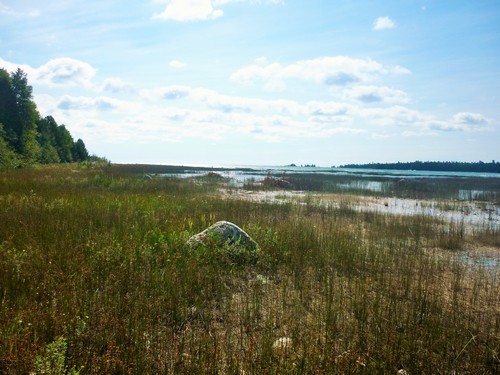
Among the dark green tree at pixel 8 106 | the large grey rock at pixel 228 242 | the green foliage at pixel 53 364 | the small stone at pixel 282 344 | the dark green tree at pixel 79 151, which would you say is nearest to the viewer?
the green foliage at pixel 53 364

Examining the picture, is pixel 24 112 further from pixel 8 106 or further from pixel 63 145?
pixel 63 145

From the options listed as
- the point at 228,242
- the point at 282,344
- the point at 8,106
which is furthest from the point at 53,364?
the point at 8,106

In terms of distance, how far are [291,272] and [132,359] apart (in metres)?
4.11

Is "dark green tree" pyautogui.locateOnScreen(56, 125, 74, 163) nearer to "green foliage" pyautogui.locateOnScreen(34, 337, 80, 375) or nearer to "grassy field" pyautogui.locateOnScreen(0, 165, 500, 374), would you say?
"grassy field" pyautogui.locateOnScreen(0, 165, 500, 374)

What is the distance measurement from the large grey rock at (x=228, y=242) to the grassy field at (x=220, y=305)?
244 mm

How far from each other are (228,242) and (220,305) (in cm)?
235

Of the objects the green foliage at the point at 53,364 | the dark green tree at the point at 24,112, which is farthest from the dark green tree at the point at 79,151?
the green foliage at the point at 53,364

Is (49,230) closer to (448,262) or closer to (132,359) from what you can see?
(132,359)

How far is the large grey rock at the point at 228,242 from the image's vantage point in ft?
23.9

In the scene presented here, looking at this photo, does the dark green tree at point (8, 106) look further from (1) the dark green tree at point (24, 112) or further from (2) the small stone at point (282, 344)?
(2) the small stone at point (282, 344)

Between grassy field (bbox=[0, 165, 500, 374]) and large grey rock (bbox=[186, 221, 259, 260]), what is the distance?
0.24m

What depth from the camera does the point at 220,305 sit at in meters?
5.18

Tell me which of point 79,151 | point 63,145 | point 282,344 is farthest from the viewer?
point 79,151

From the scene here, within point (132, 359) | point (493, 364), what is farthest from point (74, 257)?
point (493, 364)
